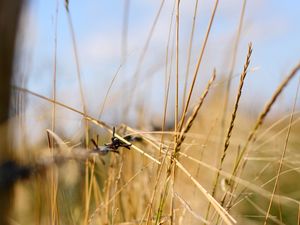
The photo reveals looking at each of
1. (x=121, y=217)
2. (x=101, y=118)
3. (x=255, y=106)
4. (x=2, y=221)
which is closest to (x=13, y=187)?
(x=2, y=221)

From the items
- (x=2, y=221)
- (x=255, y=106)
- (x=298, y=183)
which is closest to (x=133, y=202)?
(x=2, y=221)

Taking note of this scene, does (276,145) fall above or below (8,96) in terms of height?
below

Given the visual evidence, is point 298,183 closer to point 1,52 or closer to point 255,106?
point 255,106

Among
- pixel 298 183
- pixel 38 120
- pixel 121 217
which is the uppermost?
pixel 38 120

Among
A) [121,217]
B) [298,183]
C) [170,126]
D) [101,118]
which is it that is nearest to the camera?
[101,118]

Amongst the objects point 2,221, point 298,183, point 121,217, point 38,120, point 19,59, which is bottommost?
point 298,183

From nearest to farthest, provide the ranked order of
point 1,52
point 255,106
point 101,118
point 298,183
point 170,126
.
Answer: point 1,52 < point 101,118 < point 170,126 < point 255,106 < point 298,183

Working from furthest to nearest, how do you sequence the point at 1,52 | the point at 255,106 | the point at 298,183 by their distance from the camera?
1. the point at 298,183
2. the point at 255,106
3. the point at 1,52

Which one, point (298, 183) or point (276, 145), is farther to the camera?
point (298, 183)

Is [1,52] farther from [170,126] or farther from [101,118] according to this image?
[170,126]
